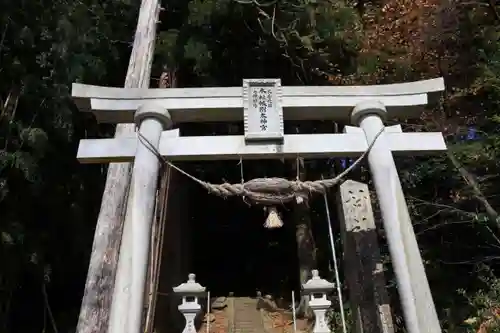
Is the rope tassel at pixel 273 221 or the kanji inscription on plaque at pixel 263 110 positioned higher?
the kanji inscription on plaque at pixel 263 110

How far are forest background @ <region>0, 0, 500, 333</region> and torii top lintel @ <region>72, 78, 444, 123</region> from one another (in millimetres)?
2295

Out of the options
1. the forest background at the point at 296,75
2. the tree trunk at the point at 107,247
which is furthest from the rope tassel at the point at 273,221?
the forest background at the point at 296,75

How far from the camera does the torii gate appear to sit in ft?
11.2

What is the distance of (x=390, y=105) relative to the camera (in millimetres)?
3941

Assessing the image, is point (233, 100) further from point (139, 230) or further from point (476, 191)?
point (476, 191)

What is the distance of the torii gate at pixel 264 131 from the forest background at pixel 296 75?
2.47m

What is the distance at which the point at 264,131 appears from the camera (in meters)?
3.70

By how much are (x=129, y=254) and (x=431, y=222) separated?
4.77 m

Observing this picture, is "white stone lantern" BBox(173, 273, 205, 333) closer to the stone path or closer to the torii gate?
the torii gate

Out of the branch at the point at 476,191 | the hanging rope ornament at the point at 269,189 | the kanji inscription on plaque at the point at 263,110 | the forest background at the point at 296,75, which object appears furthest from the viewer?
the forest background at the point at 296,75

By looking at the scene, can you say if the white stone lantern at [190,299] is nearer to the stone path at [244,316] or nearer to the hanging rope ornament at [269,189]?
the hanging rope ornament at [269,189]

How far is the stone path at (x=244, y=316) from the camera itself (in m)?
7.29

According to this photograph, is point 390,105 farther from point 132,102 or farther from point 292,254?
point 292,254

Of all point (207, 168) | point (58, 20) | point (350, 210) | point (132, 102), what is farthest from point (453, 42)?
point (58, 20)
